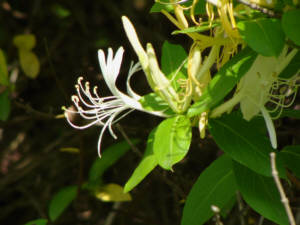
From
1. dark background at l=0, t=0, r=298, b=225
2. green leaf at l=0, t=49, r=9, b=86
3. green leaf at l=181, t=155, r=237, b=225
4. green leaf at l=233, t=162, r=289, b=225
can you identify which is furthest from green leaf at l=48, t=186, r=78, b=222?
green leaf at l=233, t=162, r=289, b=225

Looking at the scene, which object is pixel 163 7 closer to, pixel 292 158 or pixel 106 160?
pixel 292 158

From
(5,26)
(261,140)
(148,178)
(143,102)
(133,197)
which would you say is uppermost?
(5,26)

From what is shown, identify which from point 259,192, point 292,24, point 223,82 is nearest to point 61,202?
point 259,192

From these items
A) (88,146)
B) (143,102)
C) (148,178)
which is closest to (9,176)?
(88,146)

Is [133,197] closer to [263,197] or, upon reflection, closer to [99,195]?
[99,195]

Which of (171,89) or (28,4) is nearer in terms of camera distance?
(171,89)

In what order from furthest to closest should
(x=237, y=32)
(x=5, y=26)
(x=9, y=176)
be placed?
1. (x=5, y=26)
2. (x=9, y=176)
3. (x=237, y=32)
